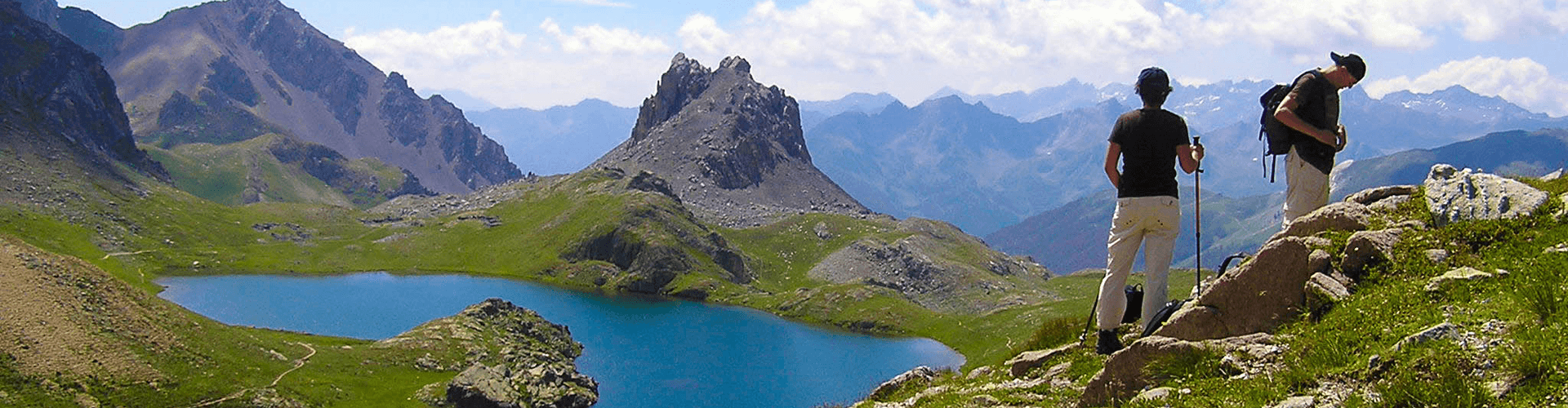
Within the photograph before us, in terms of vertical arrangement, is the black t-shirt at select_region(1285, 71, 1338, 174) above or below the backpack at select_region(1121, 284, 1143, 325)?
above

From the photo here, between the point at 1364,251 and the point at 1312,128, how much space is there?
4.47m

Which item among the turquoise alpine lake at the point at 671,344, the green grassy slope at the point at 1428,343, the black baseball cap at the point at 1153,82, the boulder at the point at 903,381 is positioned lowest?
the turquoise alpine lake at the point at 671,344

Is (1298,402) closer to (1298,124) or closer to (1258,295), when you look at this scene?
(1258,295)

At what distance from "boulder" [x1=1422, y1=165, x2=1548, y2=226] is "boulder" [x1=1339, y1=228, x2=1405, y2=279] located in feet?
3.59

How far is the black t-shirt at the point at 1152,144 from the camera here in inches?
640

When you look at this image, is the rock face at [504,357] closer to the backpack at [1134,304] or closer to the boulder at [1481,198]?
the backpack at [1134,304]

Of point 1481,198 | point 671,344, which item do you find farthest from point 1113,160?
point 671,344

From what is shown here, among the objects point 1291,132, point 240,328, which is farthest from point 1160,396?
point 240,328

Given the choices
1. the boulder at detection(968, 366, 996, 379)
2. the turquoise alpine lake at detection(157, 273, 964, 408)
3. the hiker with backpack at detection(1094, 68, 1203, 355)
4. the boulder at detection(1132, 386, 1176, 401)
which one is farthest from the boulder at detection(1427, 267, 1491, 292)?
the turquoise alpine lake at detection(157, 273, 964, 408)

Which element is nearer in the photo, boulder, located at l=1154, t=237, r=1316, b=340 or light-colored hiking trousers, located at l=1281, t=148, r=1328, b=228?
boulder, located at l=1154, t=237, r=1316, b=340

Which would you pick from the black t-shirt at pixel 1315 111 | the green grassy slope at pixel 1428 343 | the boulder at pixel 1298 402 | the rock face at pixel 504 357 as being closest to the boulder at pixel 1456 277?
the green grassy slope at pixel 1428 343

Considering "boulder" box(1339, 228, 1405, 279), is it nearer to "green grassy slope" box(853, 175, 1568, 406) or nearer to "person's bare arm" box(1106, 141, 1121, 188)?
"green grassy slope" box(853, 175, 1568, 406)

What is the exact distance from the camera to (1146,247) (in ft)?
55.5

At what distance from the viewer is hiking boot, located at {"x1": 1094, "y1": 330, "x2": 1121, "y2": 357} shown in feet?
53.8
